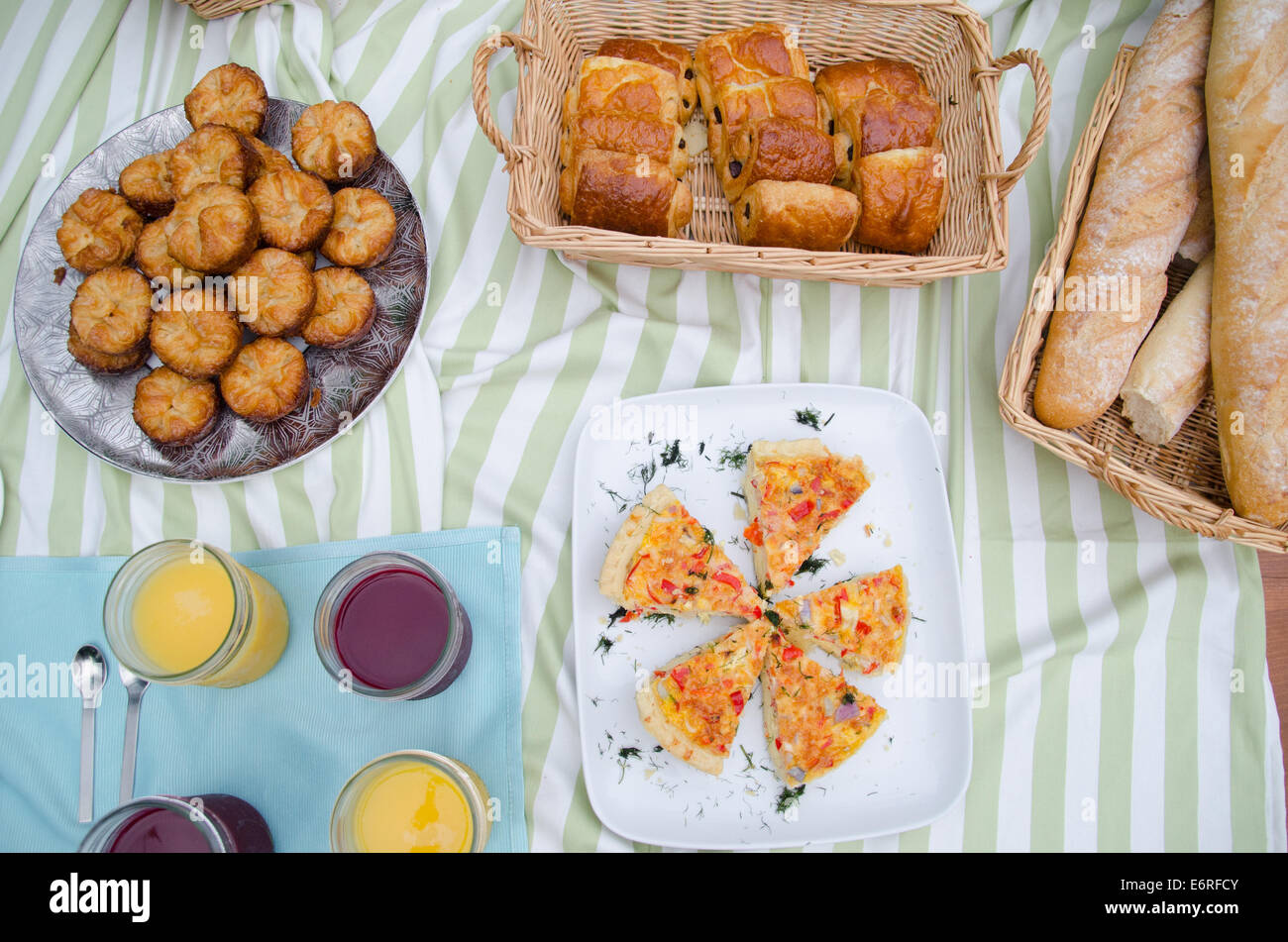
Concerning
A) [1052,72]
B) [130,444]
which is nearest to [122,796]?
[130,444]

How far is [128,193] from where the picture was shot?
6.71 feet

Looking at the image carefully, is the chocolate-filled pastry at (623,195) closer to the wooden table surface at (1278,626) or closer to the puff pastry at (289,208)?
the puff pastry at (289,208)

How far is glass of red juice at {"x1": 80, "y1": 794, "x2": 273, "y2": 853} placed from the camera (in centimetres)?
171

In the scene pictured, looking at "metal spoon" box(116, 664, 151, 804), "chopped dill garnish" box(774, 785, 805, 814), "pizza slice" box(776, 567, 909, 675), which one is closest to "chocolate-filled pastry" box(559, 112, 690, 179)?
"pizza slice" box(776, 567, 909, 675)

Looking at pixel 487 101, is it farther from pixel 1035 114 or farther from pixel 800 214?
pixel 1035 114

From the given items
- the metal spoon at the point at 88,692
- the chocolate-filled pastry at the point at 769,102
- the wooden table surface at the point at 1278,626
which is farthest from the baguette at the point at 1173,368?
the metal spoon at the point at 88,692

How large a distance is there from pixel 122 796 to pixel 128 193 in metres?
1.57

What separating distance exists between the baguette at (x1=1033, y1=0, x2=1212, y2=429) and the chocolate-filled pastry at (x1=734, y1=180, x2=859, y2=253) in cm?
64

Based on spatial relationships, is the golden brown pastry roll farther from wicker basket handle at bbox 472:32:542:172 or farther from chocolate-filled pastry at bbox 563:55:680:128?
wicker basket handle at bbox 472:32:542:172

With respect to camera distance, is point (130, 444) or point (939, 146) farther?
point (939, 146)

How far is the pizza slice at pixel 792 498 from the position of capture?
2.12 metres

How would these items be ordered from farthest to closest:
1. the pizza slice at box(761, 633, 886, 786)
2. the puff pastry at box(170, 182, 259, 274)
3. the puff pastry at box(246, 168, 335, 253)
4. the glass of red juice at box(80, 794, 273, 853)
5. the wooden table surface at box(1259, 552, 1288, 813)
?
the wooden table surface at box(1259, 552, 1288, 813)
the pizza slice at box(761, 633, 886, 786)
the puff pastry at box(246, 168, 335, 253)
the puff pastry at box(170, 182, 259, 274)
the glass of red juice at box(80, 794, 273, 853)

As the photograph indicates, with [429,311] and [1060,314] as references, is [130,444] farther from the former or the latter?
[1060,314]

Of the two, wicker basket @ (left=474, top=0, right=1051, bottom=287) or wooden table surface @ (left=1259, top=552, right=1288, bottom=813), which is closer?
wicker basket @ (left=474, top=0, right=1051, bottom=287)
